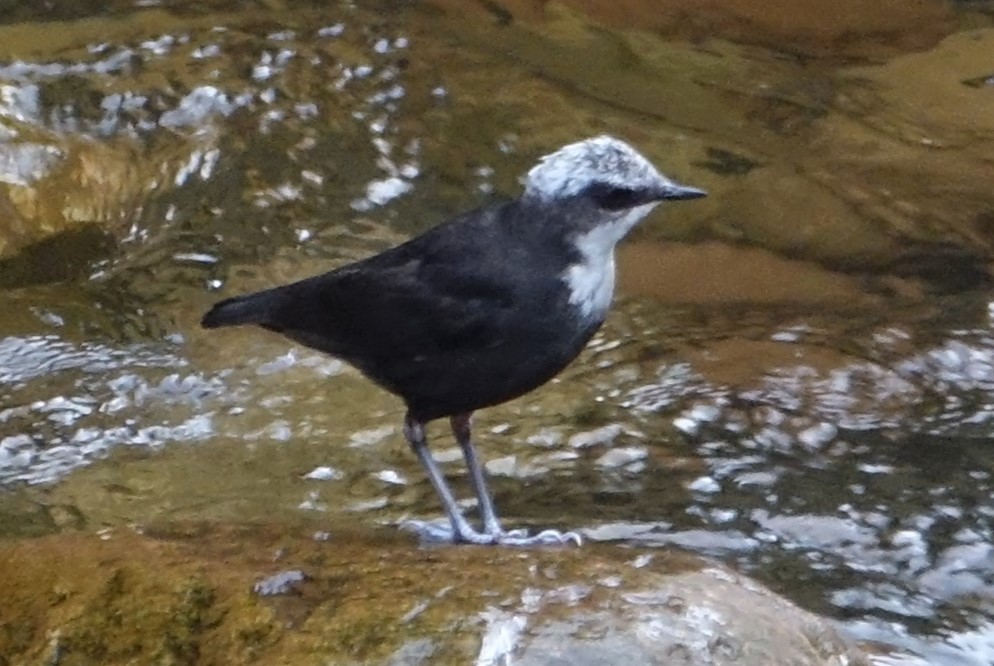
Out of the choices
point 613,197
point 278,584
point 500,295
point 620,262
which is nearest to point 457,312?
point 500,295

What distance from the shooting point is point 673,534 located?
4570 mm

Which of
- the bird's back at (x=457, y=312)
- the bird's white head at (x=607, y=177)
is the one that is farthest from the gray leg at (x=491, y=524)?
the bird's white head at (x=607, y=177)

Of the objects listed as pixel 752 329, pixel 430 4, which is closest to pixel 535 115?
pixel 430 4

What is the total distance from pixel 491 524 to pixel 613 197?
93 centimetres

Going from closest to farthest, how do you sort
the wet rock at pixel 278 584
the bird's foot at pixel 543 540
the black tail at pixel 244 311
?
the wet rock at pixel 278 584 → the bird's foot at pixel 543 540 → the black tail at pixel 244 311

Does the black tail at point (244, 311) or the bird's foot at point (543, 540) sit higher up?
the black tail at point (244, 311)

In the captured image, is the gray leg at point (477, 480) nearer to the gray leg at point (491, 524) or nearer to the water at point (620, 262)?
the gray leg at point (491, 524)

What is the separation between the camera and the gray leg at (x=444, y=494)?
4020 millimetres

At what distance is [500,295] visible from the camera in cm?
381

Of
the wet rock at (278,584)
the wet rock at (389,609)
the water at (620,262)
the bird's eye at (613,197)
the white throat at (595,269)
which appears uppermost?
the bird's eye at (613,197)

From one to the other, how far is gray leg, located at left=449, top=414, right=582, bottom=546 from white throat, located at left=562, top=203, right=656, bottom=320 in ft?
1.88

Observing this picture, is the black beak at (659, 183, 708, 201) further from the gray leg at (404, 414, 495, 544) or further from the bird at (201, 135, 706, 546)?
the gray leg at (404, 414, 495, 544)

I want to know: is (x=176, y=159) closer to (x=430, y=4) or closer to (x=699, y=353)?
(x=430, y=4)

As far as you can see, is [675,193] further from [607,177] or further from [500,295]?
[500,295]
